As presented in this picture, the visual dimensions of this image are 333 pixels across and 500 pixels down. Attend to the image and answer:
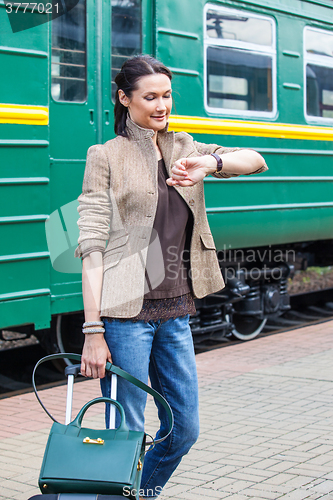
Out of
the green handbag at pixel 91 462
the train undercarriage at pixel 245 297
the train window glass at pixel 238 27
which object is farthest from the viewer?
the train undercarriage at pixel 245 297

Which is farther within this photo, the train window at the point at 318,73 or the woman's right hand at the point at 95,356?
the train window at the point at 318,73

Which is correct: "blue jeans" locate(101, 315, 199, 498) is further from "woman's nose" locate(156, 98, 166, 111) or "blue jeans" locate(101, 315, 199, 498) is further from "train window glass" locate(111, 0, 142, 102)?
"train window glass" locate(111, 0, 142, 102)

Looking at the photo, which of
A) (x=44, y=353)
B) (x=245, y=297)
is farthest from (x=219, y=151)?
(x=245, y=297)

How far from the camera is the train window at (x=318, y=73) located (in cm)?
733

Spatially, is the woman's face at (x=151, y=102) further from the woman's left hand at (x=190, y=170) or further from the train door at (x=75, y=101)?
the train door at (x=75, y=101)

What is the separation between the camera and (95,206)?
2.58m

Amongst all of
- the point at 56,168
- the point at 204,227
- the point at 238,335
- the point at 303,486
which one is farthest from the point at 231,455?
the point at 238,335

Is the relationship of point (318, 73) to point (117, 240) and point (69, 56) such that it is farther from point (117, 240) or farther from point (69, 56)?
point (117, 240)

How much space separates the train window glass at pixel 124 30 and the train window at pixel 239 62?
0.76 metres

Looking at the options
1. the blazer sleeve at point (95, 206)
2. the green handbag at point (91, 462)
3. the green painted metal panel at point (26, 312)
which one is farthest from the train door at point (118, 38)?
the green handbag at point (91, 462)

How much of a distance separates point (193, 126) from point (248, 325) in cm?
257

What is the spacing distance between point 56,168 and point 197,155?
253 centimetres

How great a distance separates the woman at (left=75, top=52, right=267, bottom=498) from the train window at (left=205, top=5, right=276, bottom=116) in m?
3.62

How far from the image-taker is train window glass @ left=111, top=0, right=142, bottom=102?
557cm
